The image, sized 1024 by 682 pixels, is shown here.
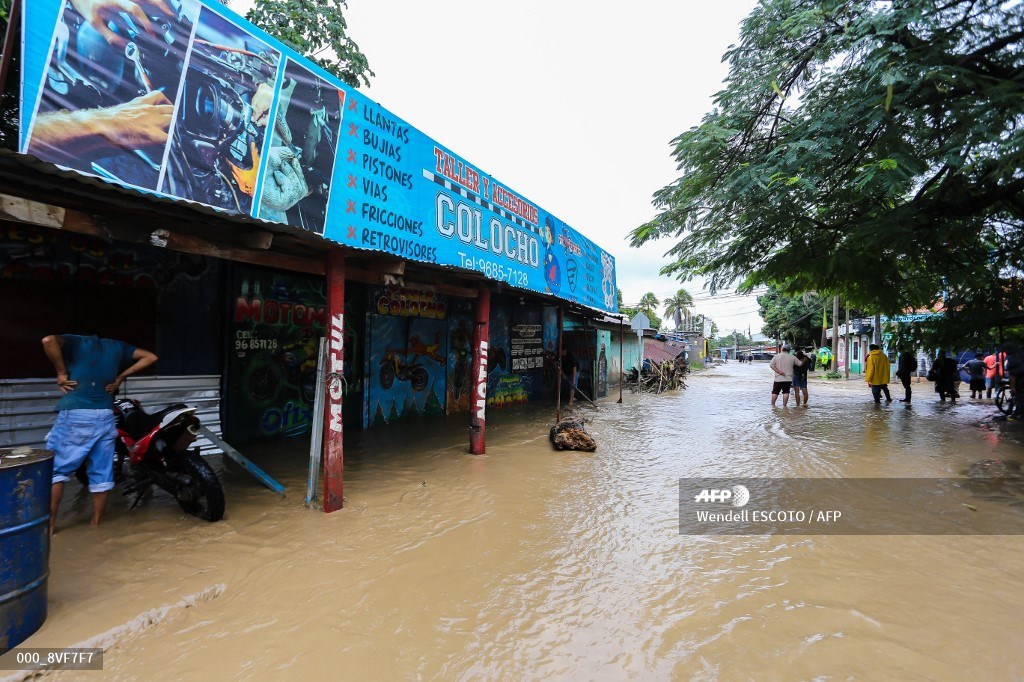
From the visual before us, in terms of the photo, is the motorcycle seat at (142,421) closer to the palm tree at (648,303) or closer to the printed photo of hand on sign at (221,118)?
the printed photo of hand on sign at (221,118)

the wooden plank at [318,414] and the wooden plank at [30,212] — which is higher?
the wooden plank at [30,212]

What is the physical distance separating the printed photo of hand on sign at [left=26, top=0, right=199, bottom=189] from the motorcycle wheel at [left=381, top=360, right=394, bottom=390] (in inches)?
197

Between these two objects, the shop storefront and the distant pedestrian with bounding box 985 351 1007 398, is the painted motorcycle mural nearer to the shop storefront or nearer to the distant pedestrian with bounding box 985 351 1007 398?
the shop storefront

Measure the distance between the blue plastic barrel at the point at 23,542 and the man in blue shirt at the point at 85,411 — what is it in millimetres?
1242

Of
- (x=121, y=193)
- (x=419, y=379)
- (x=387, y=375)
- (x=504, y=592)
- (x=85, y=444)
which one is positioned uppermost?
(x=121, y=193)

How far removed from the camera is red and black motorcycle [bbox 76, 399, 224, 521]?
402 centimetres

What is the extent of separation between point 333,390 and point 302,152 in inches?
114

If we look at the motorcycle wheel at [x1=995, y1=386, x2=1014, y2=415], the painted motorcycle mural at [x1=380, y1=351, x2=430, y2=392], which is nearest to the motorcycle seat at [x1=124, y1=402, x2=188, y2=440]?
the painted motorcycle mural at [x1=380, y1=351, x2=430, y2=392]

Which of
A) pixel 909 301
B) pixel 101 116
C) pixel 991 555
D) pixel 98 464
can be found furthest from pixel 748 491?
pixel 909 301

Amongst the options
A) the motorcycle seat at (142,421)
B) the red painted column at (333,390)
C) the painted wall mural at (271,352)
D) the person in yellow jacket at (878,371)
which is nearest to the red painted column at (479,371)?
the painted wall mural at (271,352)

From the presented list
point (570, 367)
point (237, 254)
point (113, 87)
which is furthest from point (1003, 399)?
point (113, 87)

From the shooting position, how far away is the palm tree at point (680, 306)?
215ft

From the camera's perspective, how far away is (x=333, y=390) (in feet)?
15.0

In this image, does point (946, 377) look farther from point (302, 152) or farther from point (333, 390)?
point (302, 152)
